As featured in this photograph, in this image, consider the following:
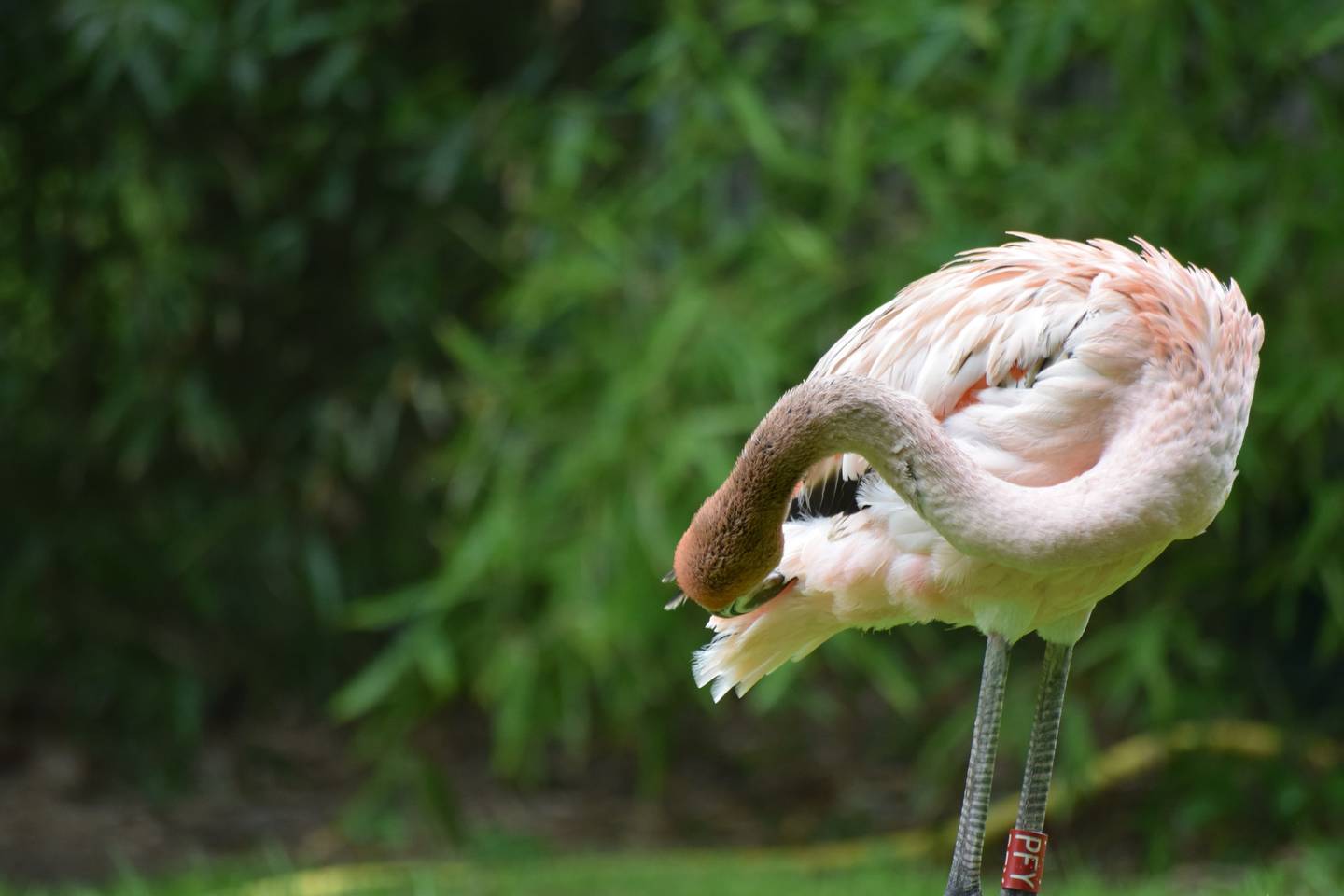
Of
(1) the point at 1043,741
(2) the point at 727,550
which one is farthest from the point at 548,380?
(2) the point at 727,550

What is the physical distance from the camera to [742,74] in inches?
162

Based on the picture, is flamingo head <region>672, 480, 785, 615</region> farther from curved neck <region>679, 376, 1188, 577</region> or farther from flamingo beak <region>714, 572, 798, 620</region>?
flamingo beak <region>714, 572, 798, 620</region>

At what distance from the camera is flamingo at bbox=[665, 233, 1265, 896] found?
209 centimetres

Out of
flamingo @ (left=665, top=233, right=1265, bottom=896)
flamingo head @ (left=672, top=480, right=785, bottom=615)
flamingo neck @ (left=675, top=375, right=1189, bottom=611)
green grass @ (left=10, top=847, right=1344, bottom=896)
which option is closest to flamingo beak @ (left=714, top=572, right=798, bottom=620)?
flamingo @ (left=665, top=233, right=1265, bottom=896)

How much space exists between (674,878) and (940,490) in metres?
2.29

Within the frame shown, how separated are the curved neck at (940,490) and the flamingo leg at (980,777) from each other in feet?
1.40

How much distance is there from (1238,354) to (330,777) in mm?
4045

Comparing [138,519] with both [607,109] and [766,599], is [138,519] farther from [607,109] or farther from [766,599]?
[766,599]

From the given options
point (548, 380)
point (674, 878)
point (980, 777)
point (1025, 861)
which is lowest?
point (674, 878)

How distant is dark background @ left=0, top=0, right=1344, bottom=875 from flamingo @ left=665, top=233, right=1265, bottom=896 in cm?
120

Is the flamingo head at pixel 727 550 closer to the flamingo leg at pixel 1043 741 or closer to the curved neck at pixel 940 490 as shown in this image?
the curved neck at pixel 940 490

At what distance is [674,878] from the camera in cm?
407

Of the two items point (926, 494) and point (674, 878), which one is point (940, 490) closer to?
point (926, 494)

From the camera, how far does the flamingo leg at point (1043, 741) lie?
254 centimetres
